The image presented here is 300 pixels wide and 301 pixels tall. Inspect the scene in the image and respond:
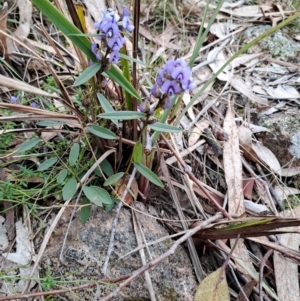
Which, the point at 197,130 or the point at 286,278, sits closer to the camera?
the point at 286,278

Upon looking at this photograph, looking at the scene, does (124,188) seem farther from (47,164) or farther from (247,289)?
(247,289)

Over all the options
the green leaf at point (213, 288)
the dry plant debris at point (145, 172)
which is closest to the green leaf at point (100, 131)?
the dry plant debris at point (145, 172)

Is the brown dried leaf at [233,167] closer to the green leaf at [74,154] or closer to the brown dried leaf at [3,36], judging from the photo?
the green leaf at [74,154]

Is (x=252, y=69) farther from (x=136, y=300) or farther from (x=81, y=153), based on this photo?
(x=136, y=300)

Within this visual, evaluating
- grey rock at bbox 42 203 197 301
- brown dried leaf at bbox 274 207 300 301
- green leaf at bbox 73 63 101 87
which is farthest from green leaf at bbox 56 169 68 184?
brown dried leaf at bbox 274 207 300 301

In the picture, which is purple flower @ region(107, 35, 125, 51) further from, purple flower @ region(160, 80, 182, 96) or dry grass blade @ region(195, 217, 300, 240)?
dry grass blade @ region(195, 217, 300, 240)

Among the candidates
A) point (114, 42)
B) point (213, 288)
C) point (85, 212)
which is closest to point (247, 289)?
point (213, 288)

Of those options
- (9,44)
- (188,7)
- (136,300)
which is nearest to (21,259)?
(136,300)
